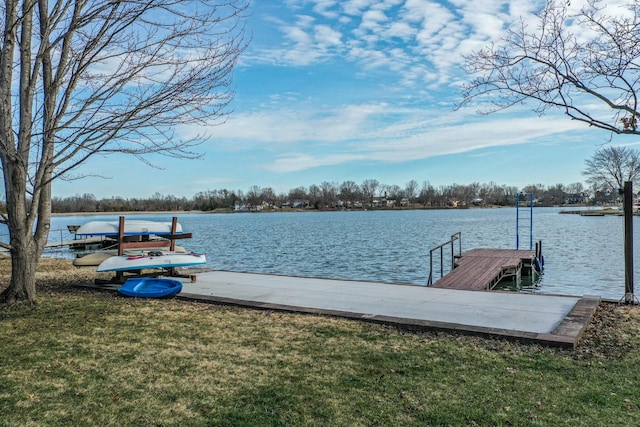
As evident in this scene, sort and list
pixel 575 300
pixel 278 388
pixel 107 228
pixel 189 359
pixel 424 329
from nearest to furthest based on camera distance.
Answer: pixel 278 388 < pixel 189 359 < pixel 424 329 < pixel 575 300 < pixel 107 228

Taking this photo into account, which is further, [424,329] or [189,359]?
[424,329]

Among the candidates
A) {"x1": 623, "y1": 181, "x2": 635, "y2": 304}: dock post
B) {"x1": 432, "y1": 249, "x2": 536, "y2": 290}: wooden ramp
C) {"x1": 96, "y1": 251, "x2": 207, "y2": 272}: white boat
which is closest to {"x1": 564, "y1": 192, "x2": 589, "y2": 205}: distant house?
{"x1": 432, "y1": 249, "x2": 536, "y2": 290}: wooden ramp

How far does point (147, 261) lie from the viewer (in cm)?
920

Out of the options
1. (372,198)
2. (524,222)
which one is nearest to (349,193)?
(372,198)

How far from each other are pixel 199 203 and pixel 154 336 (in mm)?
121413

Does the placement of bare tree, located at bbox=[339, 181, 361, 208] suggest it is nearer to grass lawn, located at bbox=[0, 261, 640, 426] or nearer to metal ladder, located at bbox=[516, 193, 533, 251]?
metal ladder, located at bbox=[516, 193, 533, 251]

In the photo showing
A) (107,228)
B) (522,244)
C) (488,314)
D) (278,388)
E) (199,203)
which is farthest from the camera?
(199,203)

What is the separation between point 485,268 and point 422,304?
308 inches

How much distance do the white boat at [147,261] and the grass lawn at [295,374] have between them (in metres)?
2.72

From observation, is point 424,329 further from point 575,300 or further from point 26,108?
point 26,108

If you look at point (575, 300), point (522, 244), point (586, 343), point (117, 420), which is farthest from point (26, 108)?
point (522, 244)

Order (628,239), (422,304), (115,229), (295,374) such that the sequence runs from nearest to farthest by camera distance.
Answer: (295,374)
(422,304)
(628,239)
(115,229)

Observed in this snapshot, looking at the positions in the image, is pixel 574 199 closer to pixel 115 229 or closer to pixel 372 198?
pixel 372 198

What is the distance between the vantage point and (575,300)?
→ 7.14 metres
